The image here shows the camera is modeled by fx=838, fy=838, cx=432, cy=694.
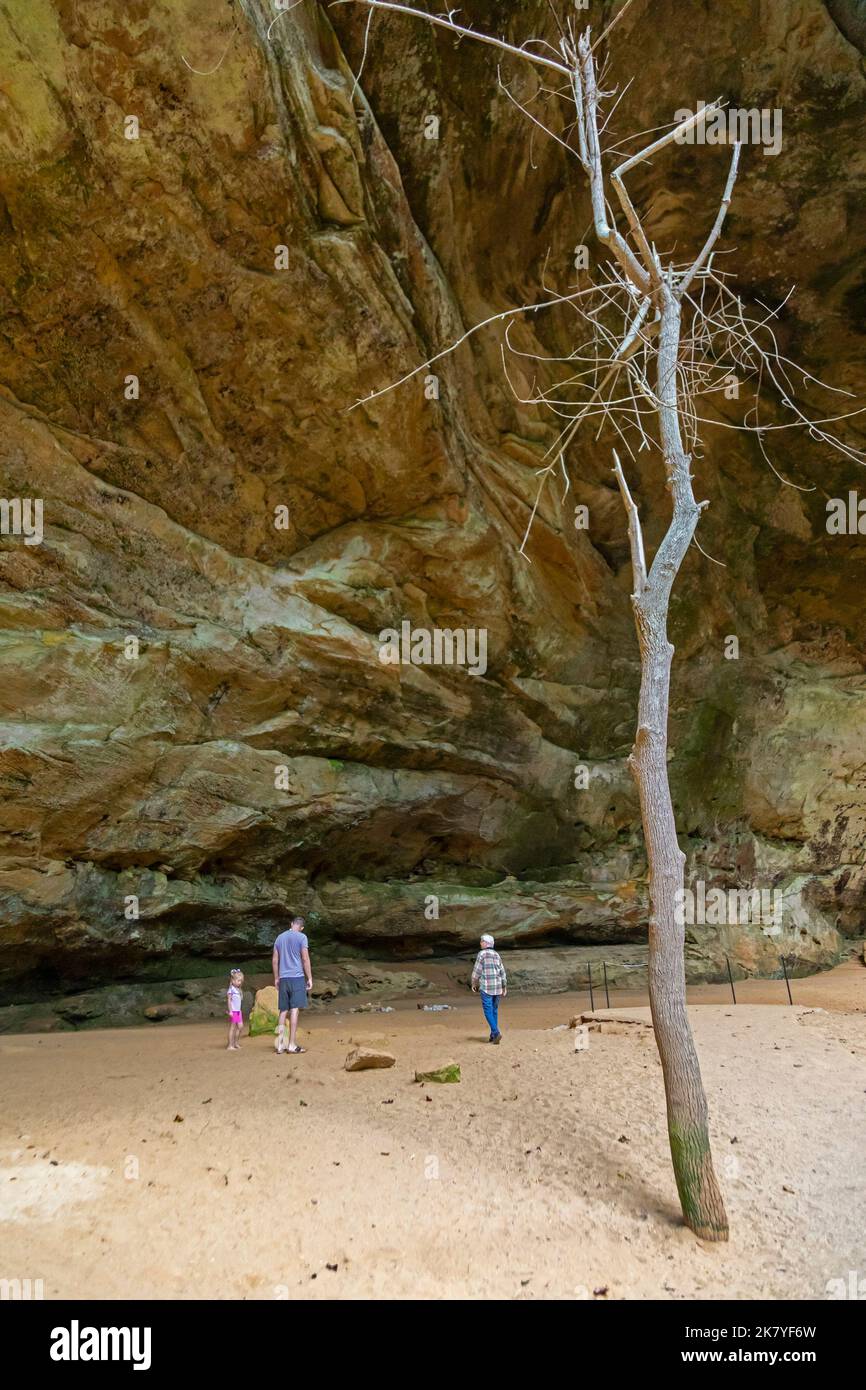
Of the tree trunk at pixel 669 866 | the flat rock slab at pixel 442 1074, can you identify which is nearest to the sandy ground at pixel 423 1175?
the flat rock slab at pixel 442 1074

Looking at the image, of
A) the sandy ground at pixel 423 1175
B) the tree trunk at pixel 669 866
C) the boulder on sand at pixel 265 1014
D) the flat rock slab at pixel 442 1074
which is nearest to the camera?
the sandy ground at pixel 423 1175

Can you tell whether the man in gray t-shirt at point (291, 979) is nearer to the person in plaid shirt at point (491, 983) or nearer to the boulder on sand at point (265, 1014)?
the boulder on sand at point (265, 1014)

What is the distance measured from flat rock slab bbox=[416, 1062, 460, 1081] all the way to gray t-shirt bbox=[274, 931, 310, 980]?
2094 mm

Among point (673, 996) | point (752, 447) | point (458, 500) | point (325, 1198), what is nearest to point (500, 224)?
point (458, 500)

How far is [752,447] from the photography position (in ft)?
57.4

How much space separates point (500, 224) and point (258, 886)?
Answer: 12308 mm

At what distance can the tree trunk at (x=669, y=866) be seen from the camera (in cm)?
479

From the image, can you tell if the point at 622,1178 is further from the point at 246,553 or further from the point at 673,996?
the point at 246,553

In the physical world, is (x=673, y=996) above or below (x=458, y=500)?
below

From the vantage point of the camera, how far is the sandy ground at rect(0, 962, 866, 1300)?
4.18 metres

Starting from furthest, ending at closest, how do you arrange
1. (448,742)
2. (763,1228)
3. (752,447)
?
(752,447) → (448,742) → (763,1228)

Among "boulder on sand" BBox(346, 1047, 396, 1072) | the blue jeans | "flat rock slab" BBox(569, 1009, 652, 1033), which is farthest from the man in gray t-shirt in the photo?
"flat rock slab" BBox(569, 1009, 652, 1033)

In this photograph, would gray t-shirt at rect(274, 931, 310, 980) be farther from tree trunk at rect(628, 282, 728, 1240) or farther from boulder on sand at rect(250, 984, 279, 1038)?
tree trunk at rect(628, 282, 728, 1240)

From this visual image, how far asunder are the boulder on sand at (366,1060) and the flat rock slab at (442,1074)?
56cm
